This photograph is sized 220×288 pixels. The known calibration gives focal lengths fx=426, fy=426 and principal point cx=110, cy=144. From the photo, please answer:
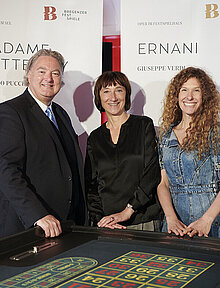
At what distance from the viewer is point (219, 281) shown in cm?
139

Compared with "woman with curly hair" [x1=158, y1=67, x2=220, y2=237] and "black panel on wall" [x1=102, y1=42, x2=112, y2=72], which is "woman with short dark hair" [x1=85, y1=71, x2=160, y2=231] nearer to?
"woman with curly hair" [x1=158, y1=67, x2=220, y2=237]

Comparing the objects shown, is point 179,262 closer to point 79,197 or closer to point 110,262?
point 110,262

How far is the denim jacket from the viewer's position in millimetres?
2383

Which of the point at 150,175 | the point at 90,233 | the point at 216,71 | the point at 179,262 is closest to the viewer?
the point at 179,262

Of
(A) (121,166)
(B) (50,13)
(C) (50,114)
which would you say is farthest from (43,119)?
(B) (50,13)

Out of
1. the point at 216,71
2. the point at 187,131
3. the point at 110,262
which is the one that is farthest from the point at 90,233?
the point at 216,71

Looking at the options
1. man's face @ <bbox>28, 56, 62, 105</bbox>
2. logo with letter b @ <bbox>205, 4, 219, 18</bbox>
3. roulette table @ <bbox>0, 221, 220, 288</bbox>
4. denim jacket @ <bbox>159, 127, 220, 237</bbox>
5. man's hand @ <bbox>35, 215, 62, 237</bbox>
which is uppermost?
logo with letter b @ <bbox>205, 4, 219, 18</bbox>

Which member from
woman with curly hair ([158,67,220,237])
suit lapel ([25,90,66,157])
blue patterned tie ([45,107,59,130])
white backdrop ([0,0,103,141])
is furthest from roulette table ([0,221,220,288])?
white backdrop ([0,0,103,141])

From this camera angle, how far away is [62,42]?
12.4 ft

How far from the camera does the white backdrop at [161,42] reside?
11.6 feet

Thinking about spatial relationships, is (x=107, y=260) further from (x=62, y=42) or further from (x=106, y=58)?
(x=106, y=58)

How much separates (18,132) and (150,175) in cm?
86

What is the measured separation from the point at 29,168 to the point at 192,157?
0.91 m

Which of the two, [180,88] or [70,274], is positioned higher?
[180,88]
